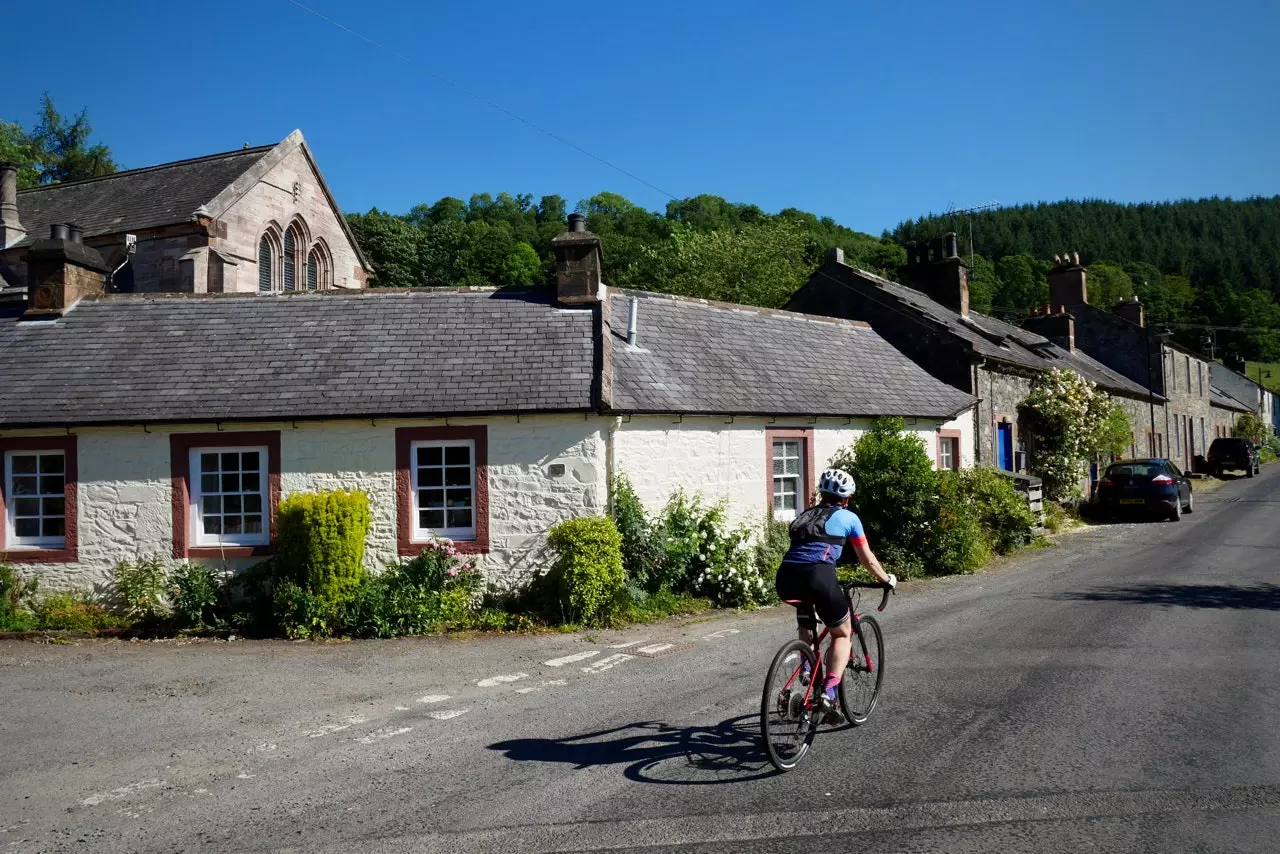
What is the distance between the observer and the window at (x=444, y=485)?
1198cm

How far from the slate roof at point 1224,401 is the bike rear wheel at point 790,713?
51.7 meters

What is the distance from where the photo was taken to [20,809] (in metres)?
5.41

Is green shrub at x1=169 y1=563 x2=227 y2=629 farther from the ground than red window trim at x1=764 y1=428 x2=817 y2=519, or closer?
closer

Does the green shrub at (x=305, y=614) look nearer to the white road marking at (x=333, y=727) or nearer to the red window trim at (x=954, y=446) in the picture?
the white road marking at (x=333, y=727)

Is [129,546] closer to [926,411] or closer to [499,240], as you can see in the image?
[926,411]

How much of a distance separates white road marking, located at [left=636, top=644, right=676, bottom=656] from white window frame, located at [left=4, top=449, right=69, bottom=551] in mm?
8322

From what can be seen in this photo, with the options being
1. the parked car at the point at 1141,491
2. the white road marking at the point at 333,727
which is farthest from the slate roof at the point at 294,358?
the parked car at the point at 1141,491

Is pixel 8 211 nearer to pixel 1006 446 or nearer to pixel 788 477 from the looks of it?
pixel 788 477

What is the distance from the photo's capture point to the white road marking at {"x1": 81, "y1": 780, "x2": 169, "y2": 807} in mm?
5516

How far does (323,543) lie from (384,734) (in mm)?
4584

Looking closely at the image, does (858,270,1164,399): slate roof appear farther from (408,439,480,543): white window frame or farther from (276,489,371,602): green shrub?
(276,489,371,602): green shrub

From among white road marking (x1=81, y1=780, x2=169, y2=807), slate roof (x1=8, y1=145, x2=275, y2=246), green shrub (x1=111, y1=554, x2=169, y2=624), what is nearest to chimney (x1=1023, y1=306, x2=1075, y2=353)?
slate roof (x1=8, y1=145, x2=275, y2=246)

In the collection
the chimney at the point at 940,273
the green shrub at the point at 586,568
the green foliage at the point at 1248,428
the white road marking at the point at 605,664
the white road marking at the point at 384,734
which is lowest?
the white road marking at the point at 605,664

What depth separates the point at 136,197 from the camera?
2686 centimetres
